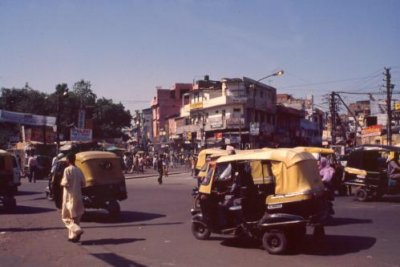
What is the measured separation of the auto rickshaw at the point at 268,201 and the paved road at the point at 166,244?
35cm

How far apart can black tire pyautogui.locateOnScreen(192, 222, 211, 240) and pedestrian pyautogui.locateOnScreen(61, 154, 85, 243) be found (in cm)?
246

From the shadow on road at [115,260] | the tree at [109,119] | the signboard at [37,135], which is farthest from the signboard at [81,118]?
the tree at [109,119]

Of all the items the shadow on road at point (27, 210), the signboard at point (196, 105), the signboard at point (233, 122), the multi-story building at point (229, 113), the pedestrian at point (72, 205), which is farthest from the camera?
the signboard at point (196, 105)

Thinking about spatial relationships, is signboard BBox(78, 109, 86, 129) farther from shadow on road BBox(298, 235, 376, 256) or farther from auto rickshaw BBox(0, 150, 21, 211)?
shadow on road BBox(298, 235, 376, 256)

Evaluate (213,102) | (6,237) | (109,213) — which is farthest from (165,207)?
(213,102)

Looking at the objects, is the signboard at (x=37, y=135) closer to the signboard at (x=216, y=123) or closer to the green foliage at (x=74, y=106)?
the green foliage at (x=74, y=106)

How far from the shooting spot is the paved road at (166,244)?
8562 mm

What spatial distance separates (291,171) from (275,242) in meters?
1.42

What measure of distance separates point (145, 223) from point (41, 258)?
4801 mm

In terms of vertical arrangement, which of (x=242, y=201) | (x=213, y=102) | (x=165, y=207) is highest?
(x=213, y=102)

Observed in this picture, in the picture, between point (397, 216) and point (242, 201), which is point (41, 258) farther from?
point (397, 216)

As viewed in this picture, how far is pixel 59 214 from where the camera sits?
1562cm

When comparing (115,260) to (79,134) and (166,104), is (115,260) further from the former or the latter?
(166,104)

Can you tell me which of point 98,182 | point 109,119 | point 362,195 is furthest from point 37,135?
point 362,195
